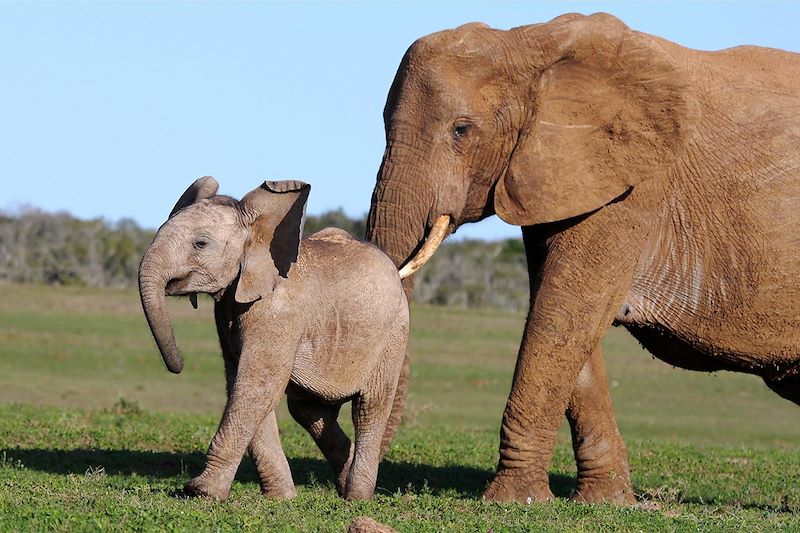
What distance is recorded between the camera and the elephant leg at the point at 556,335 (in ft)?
35.1

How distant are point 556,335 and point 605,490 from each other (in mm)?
1554

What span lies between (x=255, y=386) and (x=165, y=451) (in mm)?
4177

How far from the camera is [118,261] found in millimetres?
57938

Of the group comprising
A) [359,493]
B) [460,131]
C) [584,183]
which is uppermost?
[460,131]

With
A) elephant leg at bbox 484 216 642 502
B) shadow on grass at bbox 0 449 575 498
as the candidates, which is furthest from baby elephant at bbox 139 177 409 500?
shadow on grass at bbox 0 449 575 498

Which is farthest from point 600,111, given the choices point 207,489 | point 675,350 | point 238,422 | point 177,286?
point 207,489

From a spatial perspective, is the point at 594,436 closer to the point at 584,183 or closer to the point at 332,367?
the point at 584,183

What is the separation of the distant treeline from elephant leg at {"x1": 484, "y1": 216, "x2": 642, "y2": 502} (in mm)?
43620

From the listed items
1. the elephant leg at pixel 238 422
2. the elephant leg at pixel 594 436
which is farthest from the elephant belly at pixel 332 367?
the elephant leg at pixel 594 436

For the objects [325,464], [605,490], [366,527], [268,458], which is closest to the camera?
[366,527]

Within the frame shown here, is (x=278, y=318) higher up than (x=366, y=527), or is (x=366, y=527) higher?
(x=278, y=318)

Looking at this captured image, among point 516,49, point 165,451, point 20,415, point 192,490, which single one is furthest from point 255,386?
point 20,415

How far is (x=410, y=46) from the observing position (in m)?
11.0

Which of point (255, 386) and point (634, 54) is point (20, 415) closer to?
point (255, 386)
